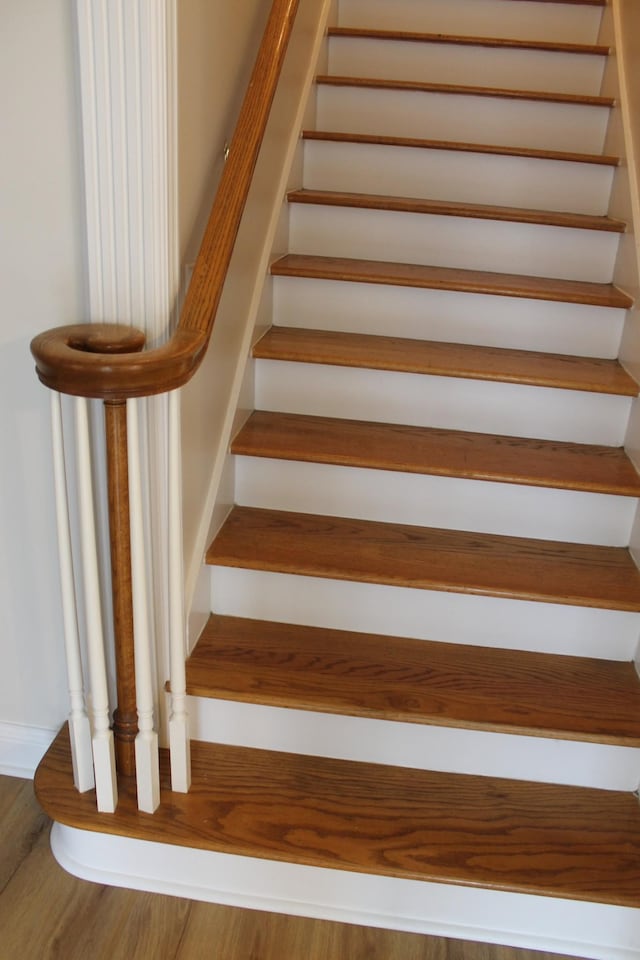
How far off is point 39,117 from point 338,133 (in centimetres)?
140

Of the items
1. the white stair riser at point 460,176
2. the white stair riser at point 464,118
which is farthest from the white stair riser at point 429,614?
the white stair riser at point 464,118

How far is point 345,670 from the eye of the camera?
180 centimetres

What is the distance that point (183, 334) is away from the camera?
1395 mm

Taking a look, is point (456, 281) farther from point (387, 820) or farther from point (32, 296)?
point (387, 820)

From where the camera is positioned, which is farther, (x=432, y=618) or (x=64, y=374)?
(x=432, y=618)

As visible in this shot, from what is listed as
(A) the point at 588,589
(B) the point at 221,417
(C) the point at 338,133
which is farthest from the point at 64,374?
(C) the point at 338,133

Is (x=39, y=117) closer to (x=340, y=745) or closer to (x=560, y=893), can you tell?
(x=340, y=745)

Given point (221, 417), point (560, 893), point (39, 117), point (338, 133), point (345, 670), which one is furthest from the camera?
point (338, 133)

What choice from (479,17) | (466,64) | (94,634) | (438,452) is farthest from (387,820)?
(479,17)

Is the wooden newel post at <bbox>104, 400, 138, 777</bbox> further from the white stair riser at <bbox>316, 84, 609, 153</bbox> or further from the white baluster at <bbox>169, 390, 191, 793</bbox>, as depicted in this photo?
the white stair riser at <bbox>316, 84, 609, 153</bbox>

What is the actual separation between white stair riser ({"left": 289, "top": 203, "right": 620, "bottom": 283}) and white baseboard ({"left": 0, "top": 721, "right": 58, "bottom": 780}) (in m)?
1.54

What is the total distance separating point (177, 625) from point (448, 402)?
97 cm

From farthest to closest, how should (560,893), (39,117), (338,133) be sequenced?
(338,133) → (560,893) → (39,117)

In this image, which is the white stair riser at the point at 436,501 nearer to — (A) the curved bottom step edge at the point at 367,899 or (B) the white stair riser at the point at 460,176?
(A) the curved bottom step edge at the point at 367,899
